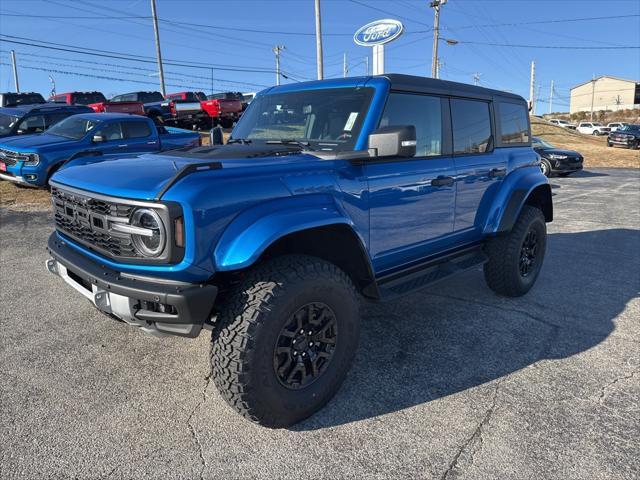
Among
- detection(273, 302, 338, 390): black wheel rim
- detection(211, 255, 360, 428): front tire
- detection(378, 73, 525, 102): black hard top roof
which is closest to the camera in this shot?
detection(211, 255, 360, 428): front tire

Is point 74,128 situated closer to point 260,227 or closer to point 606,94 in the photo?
point 260,227

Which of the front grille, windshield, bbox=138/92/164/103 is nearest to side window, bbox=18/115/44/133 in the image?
the front grille

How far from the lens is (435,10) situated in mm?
34156

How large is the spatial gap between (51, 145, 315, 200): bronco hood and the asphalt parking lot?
51.1 inches

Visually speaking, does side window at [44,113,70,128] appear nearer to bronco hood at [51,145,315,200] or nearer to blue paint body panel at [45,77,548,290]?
blue paint body panel at [45,77,548,290]

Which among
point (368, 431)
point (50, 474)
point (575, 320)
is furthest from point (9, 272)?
point (575, 320)

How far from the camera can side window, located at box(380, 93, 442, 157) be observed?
3.46 metres

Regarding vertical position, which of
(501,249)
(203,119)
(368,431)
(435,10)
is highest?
(435,10)

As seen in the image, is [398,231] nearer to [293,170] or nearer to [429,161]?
[429,161]

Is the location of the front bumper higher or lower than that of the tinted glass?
lower

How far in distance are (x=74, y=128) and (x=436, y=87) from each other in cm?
856

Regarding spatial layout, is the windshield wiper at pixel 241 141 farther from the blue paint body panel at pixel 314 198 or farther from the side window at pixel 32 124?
the side window at pixel 32 124

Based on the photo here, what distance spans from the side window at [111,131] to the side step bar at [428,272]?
8.07 meters

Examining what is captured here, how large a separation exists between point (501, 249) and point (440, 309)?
81 centimetres
